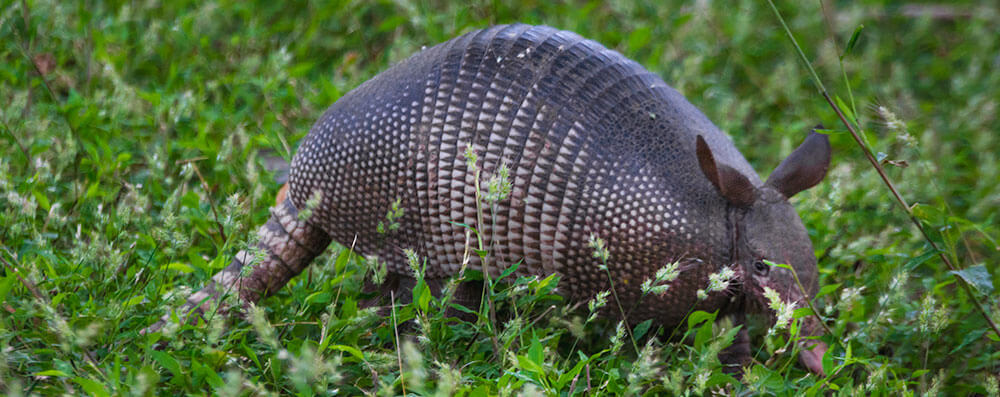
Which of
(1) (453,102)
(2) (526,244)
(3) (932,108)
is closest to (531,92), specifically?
(1) (453,102)

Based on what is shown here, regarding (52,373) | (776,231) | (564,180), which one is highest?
(564,180)

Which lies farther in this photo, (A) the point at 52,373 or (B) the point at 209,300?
(B) the point at 209,300

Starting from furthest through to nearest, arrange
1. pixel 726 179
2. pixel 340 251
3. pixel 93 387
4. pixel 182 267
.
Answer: pixel 340 251 → pixel 182 267 → pixel 726 179 → pixel 93 387

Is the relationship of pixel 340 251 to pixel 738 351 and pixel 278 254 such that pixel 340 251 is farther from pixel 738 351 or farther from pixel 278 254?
pixel 738 351

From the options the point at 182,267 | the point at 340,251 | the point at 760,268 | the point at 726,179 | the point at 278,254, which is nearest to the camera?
the point at 726,179

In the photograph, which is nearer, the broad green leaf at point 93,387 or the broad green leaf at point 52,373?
the broad green leaf at point 93,387

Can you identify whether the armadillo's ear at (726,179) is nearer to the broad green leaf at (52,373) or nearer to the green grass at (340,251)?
the green grass at (340,251)

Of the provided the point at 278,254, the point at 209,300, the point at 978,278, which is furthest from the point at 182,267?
the point at 978,278

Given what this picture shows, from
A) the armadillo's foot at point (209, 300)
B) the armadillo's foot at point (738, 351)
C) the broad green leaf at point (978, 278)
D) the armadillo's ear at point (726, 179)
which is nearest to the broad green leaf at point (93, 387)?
the armadillo's foot at point (209, 300)
